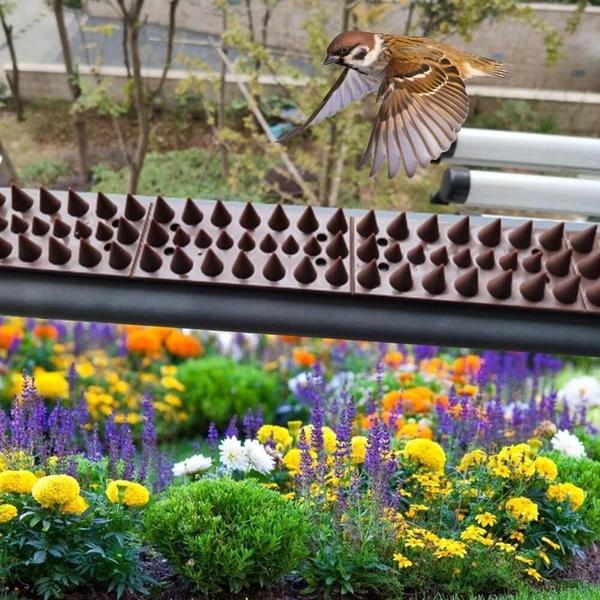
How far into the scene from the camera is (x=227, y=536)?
238cm

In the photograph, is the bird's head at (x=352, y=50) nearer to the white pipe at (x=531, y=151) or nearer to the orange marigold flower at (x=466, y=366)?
the white pipe at (x=531, y=151)

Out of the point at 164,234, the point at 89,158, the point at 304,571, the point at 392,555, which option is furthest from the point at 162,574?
the point at 89,158

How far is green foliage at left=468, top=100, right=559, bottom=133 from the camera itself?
34.4ft

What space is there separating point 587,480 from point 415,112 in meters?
1.34

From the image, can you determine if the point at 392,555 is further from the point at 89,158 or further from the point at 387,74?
the point at 89,158

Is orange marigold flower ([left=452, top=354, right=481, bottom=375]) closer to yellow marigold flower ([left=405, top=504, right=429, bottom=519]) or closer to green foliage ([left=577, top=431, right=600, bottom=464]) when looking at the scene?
green foliage ([left=577, top=431, right=600, bottom=464])

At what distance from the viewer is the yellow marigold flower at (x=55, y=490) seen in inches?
90.4

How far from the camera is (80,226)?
8.55 feet

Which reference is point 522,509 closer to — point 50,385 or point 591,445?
point 591,445

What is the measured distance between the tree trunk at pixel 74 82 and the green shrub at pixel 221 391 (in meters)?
4.66

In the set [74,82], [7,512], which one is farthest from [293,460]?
[74,82]

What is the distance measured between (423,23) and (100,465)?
6450mm

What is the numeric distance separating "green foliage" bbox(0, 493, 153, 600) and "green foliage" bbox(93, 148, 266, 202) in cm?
639

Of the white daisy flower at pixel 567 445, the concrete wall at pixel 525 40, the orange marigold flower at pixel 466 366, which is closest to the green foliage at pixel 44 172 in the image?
the concrete wall at pixel 525 40
